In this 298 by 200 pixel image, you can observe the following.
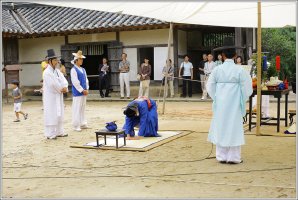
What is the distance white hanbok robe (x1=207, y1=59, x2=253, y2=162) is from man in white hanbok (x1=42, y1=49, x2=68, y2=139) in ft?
11.1

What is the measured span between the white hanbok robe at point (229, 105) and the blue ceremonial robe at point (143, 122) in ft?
5.78

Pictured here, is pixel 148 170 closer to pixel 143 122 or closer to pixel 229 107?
pixel 229 107

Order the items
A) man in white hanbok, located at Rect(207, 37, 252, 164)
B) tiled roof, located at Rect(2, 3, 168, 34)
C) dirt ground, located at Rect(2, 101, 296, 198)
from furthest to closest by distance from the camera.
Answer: tiled roof, located at Rect(2, 3, 168, 34), man in white hanbok, located at Rect(207, 37, 252, 164), dirt ground, located at Rect(2, 101, 296, 198)

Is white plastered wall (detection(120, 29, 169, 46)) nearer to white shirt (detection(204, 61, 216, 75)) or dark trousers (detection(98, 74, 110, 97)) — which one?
dark trousers (detection(98, 74, 110, 97))

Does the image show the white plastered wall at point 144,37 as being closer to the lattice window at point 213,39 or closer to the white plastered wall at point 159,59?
the white plastered wall at point 159,59

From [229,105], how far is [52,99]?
3.71 metres

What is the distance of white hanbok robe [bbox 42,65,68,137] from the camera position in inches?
314

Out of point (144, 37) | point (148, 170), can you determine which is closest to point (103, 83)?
point (144, 37)

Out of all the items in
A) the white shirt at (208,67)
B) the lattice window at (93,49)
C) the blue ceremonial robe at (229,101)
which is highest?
the lattice window at (93,49)

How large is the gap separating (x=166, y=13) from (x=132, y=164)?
4132 millimetres

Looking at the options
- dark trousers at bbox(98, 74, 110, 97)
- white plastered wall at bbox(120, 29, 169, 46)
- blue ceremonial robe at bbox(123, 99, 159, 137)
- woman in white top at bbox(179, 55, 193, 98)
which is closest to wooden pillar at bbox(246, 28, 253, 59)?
woman in white top at bbox(179, 55, 193, 98)

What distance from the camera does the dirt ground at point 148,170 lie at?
4.29 metres

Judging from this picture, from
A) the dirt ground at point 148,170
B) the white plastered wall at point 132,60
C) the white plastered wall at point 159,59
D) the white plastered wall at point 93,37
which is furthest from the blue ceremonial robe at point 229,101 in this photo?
the white plastered wall at point 93,37

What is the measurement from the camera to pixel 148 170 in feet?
17.3
